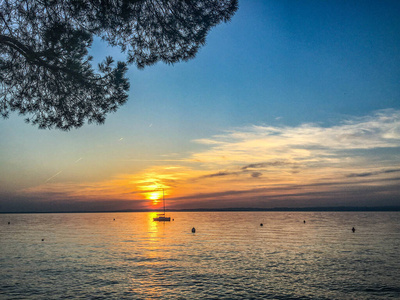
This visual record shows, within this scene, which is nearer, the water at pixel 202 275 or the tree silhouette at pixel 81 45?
the tree silhouette at pixel 81 45

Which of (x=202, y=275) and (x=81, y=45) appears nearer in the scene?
(x=81, y=45)

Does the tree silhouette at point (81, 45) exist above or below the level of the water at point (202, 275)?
above

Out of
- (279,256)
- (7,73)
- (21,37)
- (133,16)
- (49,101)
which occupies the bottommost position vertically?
(279,256)

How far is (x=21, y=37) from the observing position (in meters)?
12.3

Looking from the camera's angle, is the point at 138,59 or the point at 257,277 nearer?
the point at 138,59

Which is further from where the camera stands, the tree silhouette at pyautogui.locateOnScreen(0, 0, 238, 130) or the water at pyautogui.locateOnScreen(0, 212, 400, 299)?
the water at pyautogui.locateOnScreen(0, 212, 400, 299)

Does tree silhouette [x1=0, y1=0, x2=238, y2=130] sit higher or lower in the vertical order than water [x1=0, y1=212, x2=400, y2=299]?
higher

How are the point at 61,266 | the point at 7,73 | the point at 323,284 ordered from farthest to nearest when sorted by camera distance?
1. the point at 61,266
2. the point at 323,284
3. the point at 7,73

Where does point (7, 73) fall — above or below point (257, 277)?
above

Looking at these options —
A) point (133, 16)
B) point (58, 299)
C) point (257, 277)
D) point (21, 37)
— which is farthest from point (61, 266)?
point (133, 16)

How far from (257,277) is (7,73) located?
839 inches

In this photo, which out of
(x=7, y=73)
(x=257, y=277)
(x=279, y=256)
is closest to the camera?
(x=7, y=73)

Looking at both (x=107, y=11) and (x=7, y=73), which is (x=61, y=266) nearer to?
(x=7, y=73)

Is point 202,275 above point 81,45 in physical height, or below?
below
